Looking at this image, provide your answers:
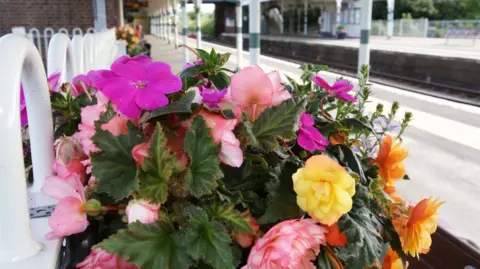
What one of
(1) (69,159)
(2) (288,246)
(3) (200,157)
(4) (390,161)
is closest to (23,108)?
(1) (69,159)

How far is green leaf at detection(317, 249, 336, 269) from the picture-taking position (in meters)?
0.62

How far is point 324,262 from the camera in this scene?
626 mm

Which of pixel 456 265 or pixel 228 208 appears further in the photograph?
pixel 456 265

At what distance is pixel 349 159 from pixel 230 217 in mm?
235

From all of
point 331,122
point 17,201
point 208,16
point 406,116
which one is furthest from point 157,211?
point 208,16

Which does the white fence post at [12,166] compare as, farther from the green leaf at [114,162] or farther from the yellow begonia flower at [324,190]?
the yellow begonia flower at [324,190]

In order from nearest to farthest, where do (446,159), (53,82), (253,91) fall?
(253,91)
(53,82)
(446,159)

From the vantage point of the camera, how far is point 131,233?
0.54m

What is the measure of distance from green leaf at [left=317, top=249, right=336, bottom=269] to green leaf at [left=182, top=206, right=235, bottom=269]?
139 mm

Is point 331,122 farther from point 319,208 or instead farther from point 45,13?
point 45,13

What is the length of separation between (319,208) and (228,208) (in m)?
0.11

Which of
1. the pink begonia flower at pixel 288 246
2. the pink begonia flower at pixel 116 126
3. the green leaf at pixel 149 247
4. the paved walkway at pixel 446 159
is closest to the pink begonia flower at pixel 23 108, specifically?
the pink begonia flower at pixel 116 126

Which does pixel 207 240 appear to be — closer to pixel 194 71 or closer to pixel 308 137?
pixel 308 137

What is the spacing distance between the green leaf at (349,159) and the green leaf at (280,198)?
0.11 m
